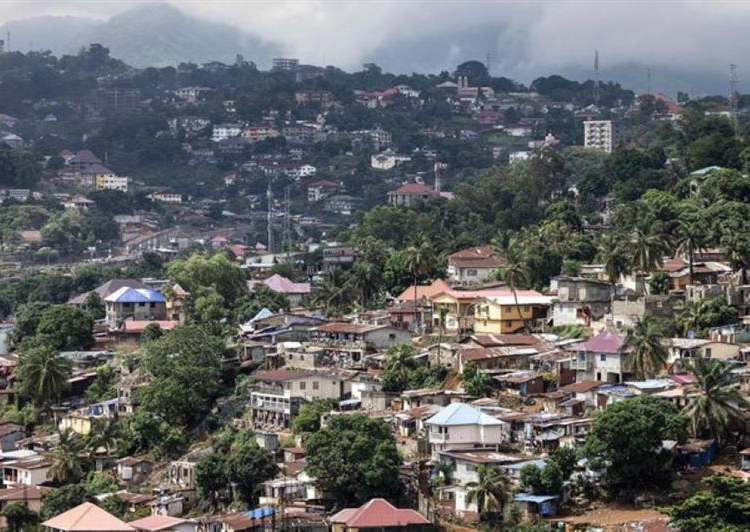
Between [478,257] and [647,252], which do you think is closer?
[647,252]

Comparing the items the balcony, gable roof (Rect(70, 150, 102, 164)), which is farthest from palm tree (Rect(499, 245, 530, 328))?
gable roof (Rect(70, 150, 102, 164))

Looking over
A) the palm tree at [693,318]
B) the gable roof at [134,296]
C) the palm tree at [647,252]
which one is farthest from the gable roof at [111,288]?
the palm tree at [693,318]

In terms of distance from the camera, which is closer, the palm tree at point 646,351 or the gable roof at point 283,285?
the palm tree at point 646,351

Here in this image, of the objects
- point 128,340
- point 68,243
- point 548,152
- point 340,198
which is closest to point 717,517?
point 128,340

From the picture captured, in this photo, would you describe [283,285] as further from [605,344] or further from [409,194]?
[409,194]

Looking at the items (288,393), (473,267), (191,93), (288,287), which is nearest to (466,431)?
(288,393)

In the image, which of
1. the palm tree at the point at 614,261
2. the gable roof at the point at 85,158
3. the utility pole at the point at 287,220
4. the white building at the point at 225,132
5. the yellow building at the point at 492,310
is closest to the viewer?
the palm tree at the point at 614,261

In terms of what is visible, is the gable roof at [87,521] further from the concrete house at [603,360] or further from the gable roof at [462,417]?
the concrete house at [603,360]
